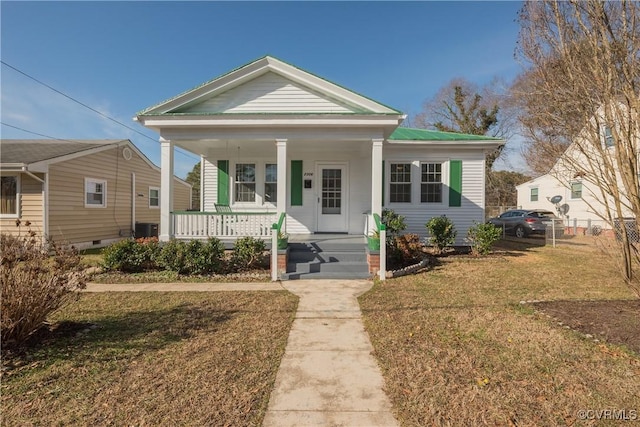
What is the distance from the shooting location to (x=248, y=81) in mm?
8688

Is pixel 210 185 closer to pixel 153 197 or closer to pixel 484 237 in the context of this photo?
pixel 153 197

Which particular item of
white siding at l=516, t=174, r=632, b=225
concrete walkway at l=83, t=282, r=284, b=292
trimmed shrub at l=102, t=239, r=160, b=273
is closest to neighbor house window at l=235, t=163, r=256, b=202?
trimmed shrub at l=102, t=239, r=160, b=273

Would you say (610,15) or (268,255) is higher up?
(610,15)

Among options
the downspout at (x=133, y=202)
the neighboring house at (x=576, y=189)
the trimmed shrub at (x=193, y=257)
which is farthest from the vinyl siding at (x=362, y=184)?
the downspout at (x=133, y=202)

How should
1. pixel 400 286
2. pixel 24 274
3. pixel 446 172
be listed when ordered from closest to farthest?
pixel 24 274
pixel 400 286
pixel 446 172

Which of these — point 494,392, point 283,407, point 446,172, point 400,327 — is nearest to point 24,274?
point 283,407

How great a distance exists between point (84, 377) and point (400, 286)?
515cm

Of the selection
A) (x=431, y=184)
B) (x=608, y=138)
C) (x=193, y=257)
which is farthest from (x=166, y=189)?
(x=608, y=138)

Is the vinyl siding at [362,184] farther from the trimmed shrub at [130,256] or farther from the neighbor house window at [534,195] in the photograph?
the neighbor house window at [534,195]

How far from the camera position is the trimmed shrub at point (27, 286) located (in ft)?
10.9

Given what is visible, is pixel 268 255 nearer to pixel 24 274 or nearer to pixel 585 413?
pixel 24 274

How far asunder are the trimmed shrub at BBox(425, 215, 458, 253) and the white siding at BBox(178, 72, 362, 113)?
4.51 m

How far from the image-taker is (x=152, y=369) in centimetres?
312

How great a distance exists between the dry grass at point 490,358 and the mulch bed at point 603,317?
0.79 feet
